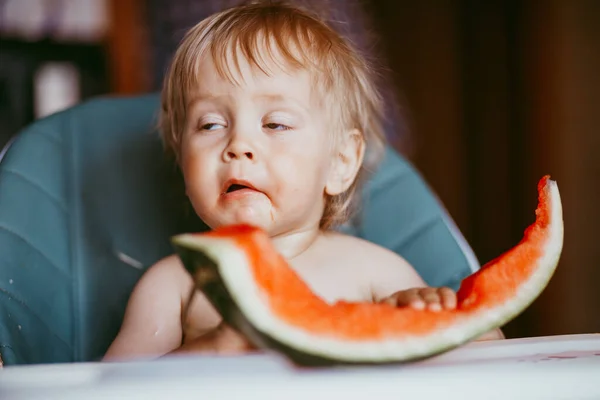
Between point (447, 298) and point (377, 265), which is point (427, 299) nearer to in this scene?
point (447, 298)

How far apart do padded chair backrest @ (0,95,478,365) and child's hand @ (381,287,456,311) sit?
425 millimetres

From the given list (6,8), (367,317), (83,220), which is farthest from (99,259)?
(6,8)

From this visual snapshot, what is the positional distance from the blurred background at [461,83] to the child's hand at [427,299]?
157 centimetres

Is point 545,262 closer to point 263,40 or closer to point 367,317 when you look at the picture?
point 367,317

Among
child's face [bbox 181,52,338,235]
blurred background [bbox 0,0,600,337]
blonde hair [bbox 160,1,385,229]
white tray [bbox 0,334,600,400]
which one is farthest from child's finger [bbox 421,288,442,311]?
blurred background [bbox 0,0,600,337]

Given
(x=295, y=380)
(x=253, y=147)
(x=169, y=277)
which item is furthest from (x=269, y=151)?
(x=295, y=380)

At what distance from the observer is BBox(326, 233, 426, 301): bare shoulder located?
1079 millimetres

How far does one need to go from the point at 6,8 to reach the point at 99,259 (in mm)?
1814

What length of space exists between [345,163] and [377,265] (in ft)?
0.56

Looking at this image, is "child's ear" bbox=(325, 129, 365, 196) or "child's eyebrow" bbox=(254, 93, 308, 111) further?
"child's ear" bbox=(325, 129, 365, 196)

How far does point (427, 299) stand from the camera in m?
0.75

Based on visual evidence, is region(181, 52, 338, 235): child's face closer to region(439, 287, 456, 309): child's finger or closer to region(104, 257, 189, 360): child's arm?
region(104, 257, 189, 360): child's arm

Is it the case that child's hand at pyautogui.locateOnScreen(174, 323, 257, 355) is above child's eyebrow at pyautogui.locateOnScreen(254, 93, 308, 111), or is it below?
below

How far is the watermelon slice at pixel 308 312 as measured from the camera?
561 mm
